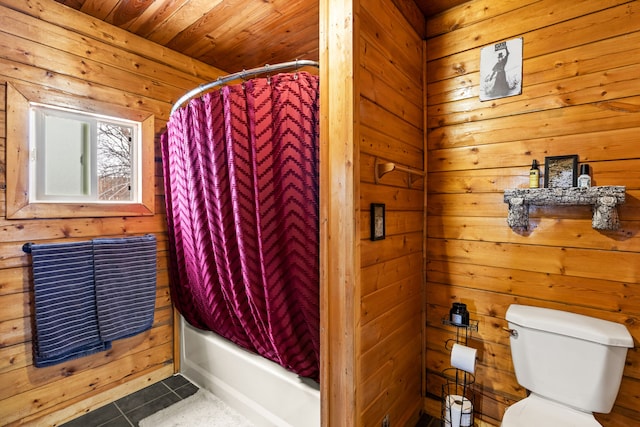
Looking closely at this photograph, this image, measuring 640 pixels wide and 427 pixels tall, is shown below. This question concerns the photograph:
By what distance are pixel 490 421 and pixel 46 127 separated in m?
2.99

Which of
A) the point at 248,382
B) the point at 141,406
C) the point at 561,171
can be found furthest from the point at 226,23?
the point at 141,406

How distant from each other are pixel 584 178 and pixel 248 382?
6.61 feet

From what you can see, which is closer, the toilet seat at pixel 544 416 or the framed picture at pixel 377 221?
the toilet seat at pixel 544 416

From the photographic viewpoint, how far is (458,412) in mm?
1497

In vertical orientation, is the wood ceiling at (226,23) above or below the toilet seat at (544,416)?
above

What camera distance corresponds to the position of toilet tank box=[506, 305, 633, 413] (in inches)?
48.1

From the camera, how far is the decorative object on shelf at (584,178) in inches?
52.8

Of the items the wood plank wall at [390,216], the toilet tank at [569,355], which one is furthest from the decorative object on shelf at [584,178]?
the wood plank wall at [390,216]

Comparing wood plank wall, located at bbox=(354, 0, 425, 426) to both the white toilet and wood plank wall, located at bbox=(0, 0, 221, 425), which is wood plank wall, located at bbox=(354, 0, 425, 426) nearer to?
Answer: the white toilet

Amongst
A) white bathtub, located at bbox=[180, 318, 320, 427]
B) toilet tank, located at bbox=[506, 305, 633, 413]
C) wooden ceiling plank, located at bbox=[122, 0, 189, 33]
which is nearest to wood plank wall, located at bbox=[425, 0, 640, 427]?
toilet tank, located at bbox=[506, 305, 633, 413]

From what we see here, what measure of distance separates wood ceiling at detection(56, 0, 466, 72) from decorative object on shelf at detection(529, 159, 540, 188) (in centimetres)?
100

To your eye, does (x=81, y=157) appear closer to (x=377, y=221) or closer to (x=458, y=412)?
(x=377, y=221)

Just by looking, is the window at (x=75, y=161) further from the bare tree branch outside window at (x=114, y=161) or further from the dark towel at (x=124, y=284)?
the dark towel at (x=124, y=284)

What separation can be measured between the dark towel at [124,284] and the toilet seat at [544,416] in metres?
2.08
